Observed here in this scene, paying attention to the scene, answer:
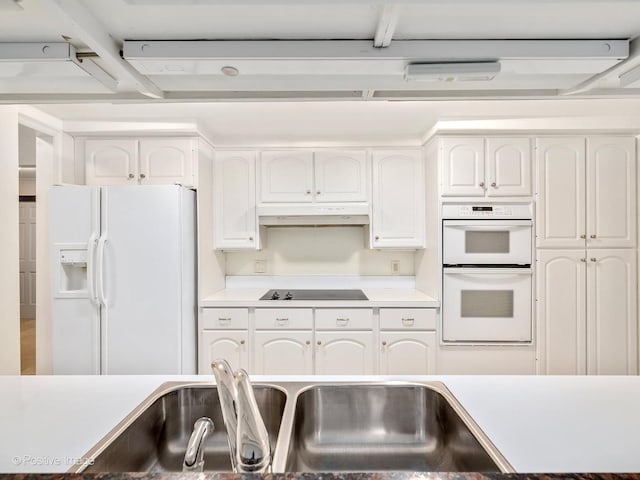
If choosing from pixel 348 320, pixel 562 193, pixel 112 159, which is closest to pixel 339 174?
pixel 348 320

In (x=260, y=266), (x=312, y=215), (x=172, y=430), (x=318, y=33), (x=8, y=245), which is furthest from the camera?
(x=260, y=266)

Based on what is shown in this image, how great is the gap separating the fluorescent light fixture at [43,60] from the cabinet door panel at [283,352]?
2.11m

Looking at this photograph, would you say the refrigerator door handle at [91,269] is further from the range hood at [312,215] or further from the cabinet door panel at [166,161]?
the range hood at [312,215]

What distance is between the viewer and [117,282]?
2395 millimetres

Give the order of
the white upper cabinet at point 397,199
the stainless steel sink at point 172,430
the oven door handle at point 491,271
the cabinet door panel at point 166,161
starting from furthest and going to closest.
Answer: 1. the white upper cabinet at point 397,199
2. the cabinet door panel at point 166,161
3. the oven door handle at point 491,271
4. the stainless steel sink at point 172,430

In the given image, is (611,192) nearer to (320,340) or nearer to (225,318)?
(320,340)

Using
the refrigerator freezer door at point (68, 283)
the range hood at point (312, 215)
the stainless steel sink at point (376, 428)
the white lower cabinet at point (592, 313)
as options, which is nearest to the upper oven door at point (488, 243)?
the white lower cabinet at point (592, 313)

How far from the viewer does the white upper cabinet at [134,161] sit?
8.92 feet

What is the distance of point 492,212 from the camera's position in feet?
8.58

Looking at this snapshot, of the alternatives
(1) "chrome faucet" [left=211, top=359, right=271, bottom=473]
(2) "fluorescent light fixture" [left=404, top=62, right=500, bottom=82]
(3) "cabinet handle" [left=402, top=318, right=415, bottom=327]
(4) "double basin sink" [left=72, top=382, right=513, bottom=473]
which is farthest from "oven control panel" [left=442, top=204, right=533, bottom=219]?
(1) "chrome faucet" [left=211, top=359, right=271, bottom=473]

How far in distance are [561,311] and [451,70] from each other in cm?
247

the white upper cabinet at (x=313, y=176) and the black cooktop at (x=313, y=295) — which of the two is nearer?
the black cooktop at (x=313, y=295)

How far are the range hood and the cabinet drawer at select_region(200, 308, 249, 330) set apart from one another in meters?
0.76

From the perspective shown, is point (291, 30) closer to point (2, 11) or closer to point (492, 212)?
point (2, 11)
